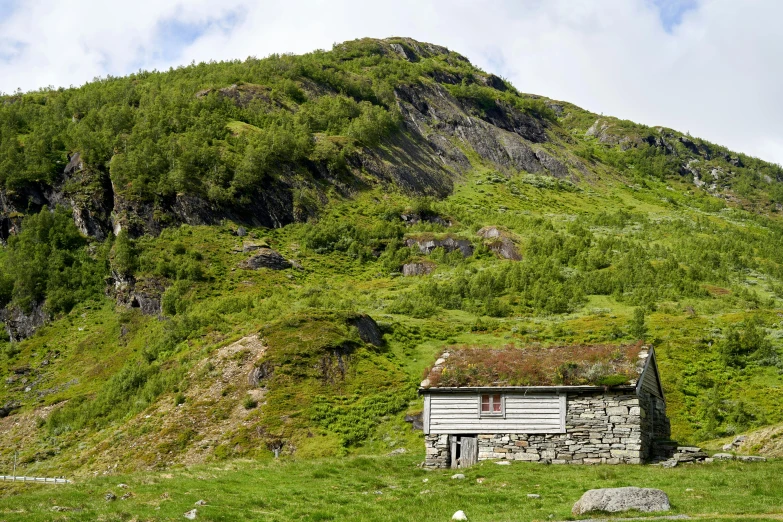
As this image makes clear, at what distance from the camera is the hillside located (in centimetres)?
5178

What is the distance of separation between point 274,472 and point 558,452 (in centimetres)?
1230

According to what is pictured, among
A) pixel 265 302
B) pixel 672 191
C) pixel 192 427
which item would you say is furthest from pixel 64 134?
pixel 672 191

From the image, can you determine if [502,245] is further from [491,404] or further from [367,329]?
[491,404]

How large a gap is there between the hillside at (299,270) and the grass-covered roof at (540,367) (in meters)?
12.1

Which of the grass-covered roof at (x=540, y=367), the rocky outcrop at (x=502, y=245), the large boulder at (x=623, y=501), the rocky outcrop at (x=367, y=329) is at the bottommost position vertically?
the large boulder at (x=623, y=501)

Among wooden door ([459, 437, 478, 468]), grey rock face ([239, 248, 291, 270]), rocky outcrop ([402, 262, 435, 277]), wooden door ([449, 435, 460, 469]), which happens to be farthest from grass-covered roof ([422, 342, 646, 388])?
rocky outcrop ([402, 262, 435, 277])

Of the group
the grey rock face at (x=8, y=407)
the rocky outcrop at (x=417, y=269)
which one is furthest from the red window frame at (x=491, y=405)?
the rocky outcrop at (x=417, y=269)

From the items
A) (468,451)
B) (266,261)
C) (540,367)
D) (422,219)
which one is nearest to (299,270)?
(266,261)

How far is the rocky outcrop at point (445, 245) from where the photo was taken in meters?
102

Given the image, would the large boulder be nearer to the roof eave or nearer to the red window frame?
the roof eave

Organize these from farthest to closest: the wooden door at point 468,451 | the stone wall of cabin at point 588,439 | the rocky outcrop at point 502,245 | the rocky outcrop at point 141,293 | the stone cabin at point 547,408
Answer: the rocky outcrop at point 502,245
the rocky outcrop at point 141,293
the wooden door at point 468,451
the stone cabin at point 547,408
the stone wall of cabin at point 588,439

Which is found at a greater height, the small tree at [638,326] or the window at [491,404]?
the small tree at [638,326]

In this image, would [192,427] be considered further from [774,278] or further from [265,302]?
[774,278]

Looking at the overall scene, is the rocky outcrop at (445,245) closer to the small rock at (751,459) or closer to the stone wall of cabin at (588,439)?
the stone wall of cabin at (588,439)
